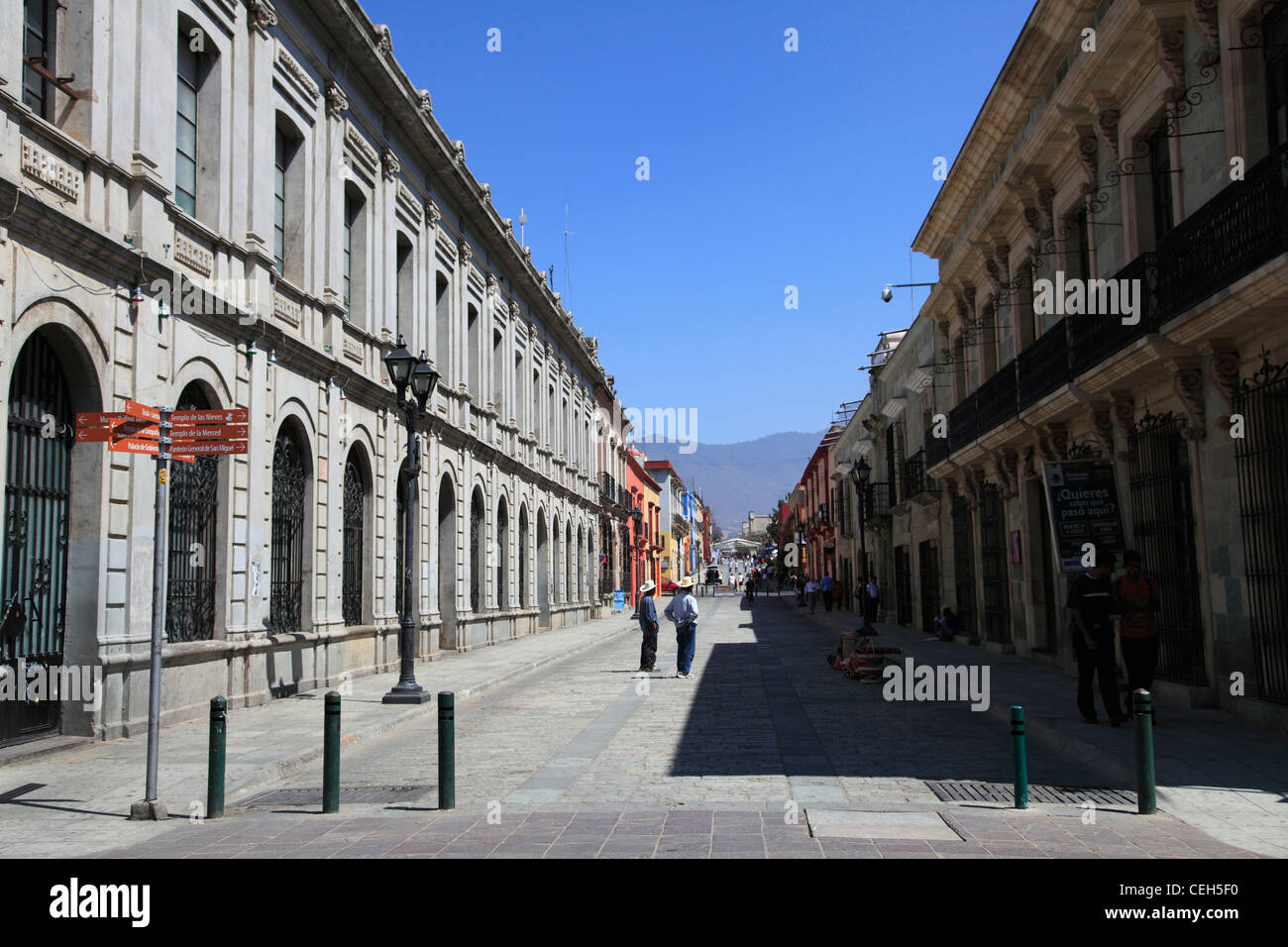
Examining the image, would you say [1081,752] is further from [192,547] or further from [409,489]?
[192,547]

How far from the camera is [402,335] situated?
21.9m

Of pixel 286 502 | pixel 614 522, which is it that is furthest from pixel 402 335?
pixel 614 522

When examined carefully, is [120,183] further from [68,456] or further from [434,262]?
[434,262]

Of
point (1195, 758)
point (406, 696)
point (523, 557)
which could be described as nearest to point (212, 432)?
point (406, 696)

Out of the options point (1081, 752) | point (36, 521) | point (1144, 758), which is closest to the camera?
point (1144, 758)

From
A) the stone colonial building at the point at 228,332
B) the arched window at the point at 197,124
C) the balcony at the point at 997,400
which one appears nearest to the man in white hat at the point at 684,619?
the stone colonial building at the point at 228,332

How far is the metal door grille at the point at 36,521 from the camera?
10180mm

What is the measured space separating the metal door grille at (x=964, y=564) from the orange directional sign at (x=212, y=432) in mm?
17474

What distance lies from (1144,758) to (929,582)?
2079 cm

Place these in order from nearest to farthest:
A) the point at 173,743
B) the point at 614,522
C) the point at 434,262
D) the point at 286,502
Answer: the point at 173,743, the point at 286,502, the point at 434,262, the point at 614,522

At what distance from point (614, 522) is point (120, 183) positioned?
141ft

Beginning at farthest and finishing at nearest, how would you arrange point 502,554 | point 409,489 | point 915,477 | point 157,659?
1. point 502,554
2. point 915,477
3. point 409,489
4. point 157,659

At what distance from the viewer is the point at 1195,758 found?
29.4 ft
